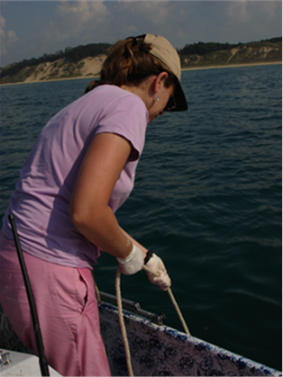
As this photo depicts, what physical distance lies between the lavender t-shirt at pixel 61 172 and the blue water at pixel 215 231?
2.25 meters

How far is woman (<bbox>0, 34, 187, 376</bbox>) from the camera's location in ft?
3.62

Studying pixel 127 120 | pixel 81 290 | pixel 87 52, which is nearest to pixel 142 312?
pixel 81 290

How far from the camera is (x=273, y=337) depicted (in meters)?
2.87

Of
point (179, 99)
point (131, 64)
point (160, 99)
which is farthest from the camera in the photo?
point (179, 99)

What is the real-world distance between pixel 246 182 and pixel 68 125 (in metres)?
5.56

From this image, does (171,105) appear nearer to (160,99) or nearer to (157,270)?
(160,99)

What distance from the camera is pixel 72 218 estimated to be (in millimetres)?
1104

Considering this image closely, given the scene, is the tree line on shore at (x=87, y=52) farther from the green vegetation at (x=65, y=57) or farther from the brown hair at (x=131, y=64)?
the brown hair at (x=131, y=64)

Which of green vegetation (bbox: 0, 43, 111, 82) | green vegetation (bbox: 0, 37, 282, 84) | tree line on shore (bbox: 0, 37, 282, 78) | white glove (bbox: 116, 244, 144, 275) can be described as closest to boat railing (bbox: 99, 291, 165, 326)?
white glove (bbox: 116, 244, 144, 275)

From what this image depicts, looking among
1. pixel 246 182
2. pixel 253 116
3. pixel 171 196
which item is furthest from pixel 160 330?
pixel 253 116

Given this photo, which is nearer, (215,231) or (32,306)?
(32,306)

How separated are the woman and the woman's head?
0.20 m

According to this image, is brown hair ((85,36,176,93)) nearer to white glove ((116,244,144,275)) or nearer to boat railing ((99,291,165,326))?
white glove ((116,244,144,275))

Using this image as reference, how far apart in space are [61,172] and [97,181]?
8.5 inches
